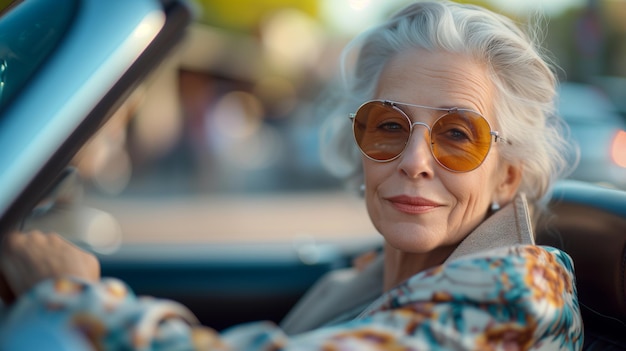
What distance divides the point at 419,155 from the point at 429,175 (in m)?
0.06

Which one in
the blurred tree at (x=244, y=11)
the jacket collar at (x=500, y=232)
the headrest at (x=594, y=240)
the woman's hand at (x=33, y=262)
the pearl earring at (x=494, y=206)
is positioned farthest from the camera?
the blurred tree at (x=244, y=11)

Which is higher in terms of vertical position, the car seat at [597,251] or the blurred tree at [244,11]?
the blurred tree at [244,11]

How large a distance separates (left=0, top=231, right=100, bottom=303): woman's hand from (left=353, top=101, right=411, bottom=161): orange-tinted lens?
856 mm

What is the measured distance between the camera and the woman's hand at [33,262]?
4.44 ft

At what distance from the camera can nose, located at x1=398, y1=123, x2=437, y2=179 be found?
1900 millimetres

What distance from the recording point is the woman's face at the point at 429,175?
6.32 feet

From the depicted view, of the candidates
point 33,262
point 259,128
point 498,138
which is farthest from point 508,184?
point 259,128

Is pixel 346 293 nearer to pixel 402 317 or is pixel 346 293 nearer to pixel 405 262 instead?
pixel 405 262

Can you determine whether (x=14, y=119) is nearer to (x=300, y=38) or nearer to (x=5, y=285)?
(x=5, y=285)

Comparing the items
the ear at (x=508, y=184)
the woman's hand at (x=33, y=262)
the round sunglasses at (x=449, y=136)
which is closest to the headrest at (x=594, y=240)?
the ear at (x=508, y=184)

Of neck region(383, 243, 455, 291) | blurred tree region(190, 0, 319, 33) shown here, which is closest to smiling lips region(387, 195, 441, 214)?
neck region(383, 243, 455, 291)

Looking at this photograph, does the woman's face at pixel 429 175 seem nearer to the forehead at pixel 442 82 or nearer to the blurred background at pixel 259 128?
Result: the forehead at pixel 442 82

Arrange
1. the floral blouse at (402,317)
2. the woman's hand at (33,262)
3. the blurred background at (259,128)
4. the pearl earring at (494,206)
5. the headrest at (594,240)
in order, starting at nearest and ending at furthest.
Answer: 1. the floral blouse at (402,317)
2. the woman's hand at (33,262)
3. the headrest at (594,240)
4. the pearl earring at (494,206)
5. the blurred background at (259,128)

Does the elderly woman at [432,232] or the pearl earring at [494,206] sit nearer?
the elderly woman at [432,232]
